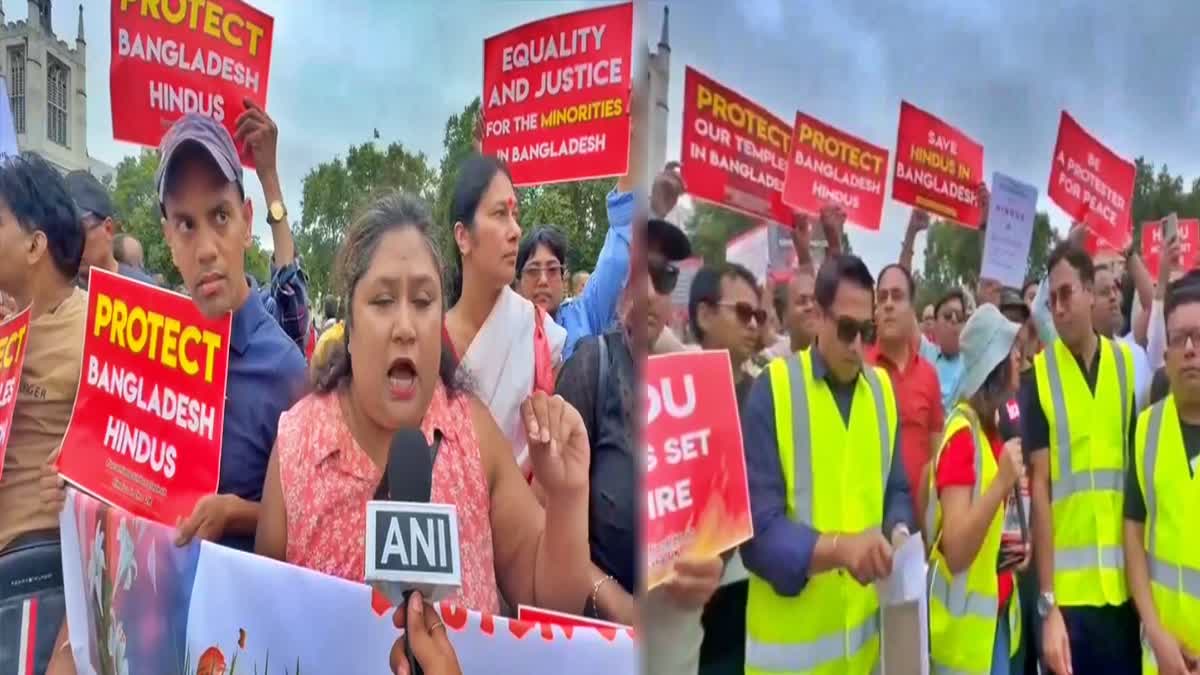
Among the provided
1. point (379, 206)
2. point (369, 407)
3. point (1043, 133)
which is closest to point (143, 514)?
point (369, 407)

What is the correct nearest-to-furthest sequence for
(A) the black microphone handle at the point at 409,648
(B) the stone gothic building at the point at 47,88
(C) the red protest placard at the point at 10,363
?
(A) the black microphone handle at the point at 409,648 → (B) the stone gothic building at the point at 47,88 → (C) the red protest placard at the point at 10,363

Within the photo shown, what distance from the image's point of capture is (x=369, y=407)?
4.24 ft

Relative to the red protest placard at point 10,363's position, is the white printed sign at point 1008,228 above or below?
above

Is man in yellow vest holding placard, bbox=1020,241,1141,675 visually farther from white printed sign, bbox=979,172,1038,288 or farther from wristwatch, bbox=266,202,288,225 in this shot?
wristwatch, bbox=266,202,288,225

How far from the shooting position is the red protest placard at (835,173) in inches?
37.0

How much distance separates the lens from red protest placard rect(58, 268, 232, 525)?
1.55 m

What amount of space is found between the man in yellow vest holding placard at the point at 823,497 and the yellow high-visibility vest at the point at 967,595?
0.08 m

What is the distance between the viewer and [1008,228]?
105 centimetres

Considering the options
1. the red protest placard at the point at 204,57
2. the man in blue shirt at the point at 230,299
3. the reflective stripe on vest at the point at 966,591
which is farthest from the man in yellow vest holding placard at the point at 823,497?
the red protest placard at the point at 204,57

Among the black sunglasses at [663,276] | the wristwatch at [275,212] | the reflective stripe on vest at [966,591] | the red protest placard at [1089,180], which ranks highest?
the red protest placard at [1089,180]

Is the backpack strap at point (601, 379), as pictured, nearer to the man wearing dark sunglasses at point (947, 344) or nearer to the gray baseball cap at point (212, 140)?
the man wearing dark sunglasses at point (947, 344)

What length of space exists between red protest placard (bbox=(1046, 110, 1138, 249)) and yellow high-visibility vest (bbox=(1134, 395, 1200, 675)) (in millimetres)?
234

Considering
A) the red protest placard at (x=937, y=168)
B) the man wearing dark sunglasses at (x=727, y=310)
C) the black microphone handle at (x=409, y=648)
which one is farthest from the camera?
the black microphone handle at (x=409, y=648)

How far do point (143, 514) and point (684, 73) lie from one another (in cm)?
117
